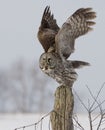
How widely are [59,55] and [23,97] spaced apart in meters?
38.6

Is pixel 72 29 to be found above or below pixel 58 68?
above

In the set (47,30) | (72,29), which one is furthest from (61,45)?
(72,29)

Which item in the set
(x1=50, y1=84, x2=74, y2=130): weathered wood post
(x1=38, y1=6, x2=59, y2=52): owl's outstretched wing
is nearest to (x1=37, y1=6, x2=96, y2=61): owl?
(x1=38, y1=6, x2=59, y2=52): owl's outstretched wing

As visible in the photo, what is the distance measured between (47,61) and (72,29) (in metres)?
0.55

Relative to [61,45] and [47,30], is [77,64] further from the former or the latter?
[47,30]

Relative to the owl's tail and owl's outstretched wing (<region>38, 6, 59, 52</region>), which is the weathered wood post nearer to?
owl's outstretched wing (<region>38, 6, 59, 52</region>)

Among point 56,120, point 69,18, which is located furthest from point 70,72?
point 56,120

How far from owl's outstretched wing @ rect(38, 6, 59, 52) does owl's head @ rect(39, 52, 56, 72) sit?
0.07m

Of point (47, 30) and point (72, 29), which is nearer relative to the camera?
point (47, 30)

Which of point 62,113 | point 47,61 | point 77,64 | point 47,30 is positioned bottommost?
point 62,113

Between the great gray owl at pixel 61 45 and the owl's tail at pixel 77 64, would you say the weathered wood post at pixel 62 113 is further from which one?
the owl's tail at pixel 77 64

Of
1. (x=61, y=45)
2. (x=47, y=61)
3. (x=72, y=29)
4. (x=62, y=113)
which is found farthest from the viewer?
(x=72, y=29)

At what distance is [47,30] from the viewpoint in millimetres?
5668

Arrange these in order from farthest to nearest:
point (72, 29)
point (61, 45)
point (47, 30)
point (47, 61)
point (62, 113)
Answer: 1. point (72, 29)
2. point (47, 30)
3. point (61, 45)
4. point (47, 61)
5. point (62, 113)
